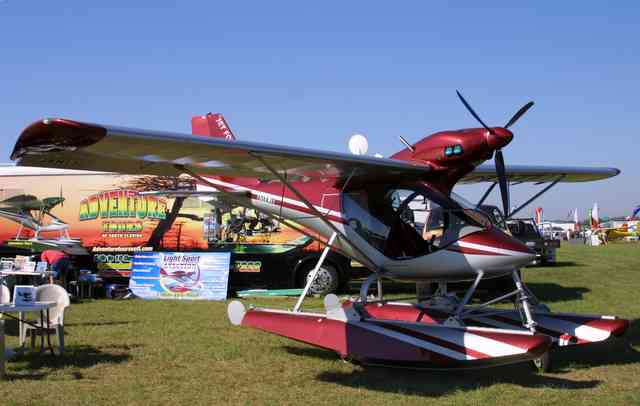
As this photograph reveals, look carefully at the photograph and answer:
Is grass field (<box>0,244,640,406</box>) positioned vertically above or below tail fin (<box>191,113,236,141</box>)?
below

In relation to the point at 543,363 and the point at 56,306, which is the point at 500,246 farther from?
the point at 56,306

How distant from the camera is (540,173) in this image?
10047 mm

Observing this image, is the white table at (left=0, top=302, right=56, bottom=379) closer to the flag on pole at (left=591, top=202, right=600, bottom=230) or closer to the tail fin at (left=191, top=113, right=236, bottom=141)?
the tail fin at (left=191, top=113, right=236, bottom=141)

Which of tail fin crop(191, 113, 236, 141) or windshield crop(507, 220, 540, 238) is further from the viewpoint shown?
windshield crop(507, 220, 540, 238)

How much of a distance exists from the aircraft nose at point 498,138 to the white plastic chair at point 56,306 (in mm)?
5398

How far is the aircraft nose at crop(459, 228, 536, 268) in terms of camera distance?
7.59 metres

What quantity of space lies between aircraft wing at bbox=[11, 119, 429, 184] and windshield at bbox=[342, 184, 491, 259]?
279 millimetres

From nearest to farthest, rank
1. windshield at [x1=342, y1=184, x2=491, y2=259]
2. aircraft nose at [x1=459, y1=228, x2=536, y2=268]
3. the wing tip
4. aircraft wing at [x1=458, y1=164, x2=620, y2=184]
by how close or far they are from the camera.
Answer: the wing tip
aircraft nose at [x1=459, y1=228, x2=536, y2=268]
windshield at [x1=342, y1=184, x2=491, y2=259]
aircraft wing at [x1=458, y1=164, x2=620, y2=184]

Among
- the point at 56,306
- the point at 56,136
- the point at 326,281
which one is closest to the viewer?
Answer: the point at 56,136

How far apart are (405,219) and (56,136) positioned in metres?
4.74

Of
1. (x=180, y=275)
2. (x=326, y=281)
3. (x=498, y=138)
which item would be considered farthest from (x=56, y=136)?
(x=180, y=275)

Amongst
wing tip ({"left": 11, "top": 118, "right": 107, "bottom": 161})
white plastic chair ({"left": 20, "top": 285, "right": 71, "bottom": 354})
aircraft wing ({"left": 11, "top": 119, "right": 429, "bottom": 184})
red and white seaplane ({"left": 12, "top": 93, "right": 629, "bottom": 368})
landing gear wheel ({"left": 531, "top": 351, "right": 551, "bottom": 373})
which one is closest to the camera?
wing tip ({"left": 11, "top": 118, "right": 107, "bottom": 161})

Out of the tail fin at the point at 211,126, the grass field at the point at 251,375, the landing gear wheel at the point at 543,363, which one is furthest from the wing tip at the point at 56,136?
the tail fin at the point at 211,126

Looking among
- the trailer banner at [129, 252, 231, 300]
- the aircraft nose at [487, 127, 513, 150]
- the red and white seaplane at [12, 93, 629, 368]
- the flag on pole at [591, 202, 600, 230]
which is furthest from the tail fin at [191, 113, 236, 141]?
the flag on pole at [591, 202, 600, 230]
